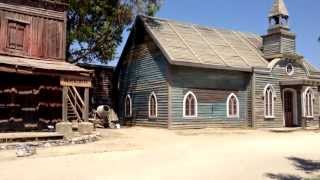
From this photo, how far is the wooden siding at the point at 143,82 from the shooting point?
29.0m

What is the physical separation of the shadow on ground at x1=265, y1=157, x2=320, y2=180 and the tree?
19.9 metres

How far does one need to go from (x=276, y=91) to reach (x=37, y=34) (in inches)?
641

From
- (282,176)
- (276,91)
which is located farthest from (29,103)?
(276,91)

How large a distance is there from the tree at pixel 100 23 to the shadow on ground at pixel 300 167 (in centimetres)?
1991

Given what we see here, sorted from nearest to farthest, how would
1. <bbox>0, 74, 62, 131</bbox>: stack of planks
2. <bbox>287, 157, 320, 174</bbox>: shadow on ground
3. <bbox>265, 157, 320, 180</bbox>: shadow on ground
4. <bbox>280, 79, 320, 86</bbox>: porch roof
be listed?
<bbox>265, 157, 320, 180</bbox>: shadow on ground → <bbox>287, 157, 320, 174</bbox>: shadow on ground → <bbox>0, 74, 62, 131</bbox>: stack of planks → <bbox>280, 79, 320, 86</bbox>: porch roof

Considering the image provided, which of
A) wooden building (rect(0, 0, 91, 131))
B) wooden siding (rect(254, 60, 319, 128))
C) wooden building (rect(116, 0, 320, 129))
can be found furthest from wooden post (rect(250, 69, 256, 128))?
wooden building (rect(0, 0, 91, 131))

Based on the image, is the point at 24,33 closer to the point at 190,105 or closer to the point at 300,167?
the point at 190,105

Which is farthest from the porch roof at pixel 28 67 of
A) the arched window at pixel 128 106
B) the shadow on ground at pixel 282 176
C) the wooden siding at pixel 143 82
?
the shadow on ground at pixel 282 176

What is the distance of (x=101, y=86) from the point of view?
1353 inches

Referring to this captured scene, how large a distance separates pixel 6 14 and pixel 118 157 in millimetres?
13435

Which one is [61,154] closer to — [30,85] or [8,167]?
[8,167]

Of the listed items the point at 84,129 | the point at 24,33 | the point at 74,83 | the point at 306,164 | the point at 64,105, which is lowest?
the point at 306,164

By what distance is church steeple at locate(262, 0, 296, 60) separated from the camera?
110ft

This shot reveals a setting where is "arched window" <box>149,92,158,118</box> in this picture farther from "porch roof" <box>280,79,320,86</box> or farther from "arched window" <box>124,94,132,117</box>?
"porch roof" <box>280,79,320,86</box>
